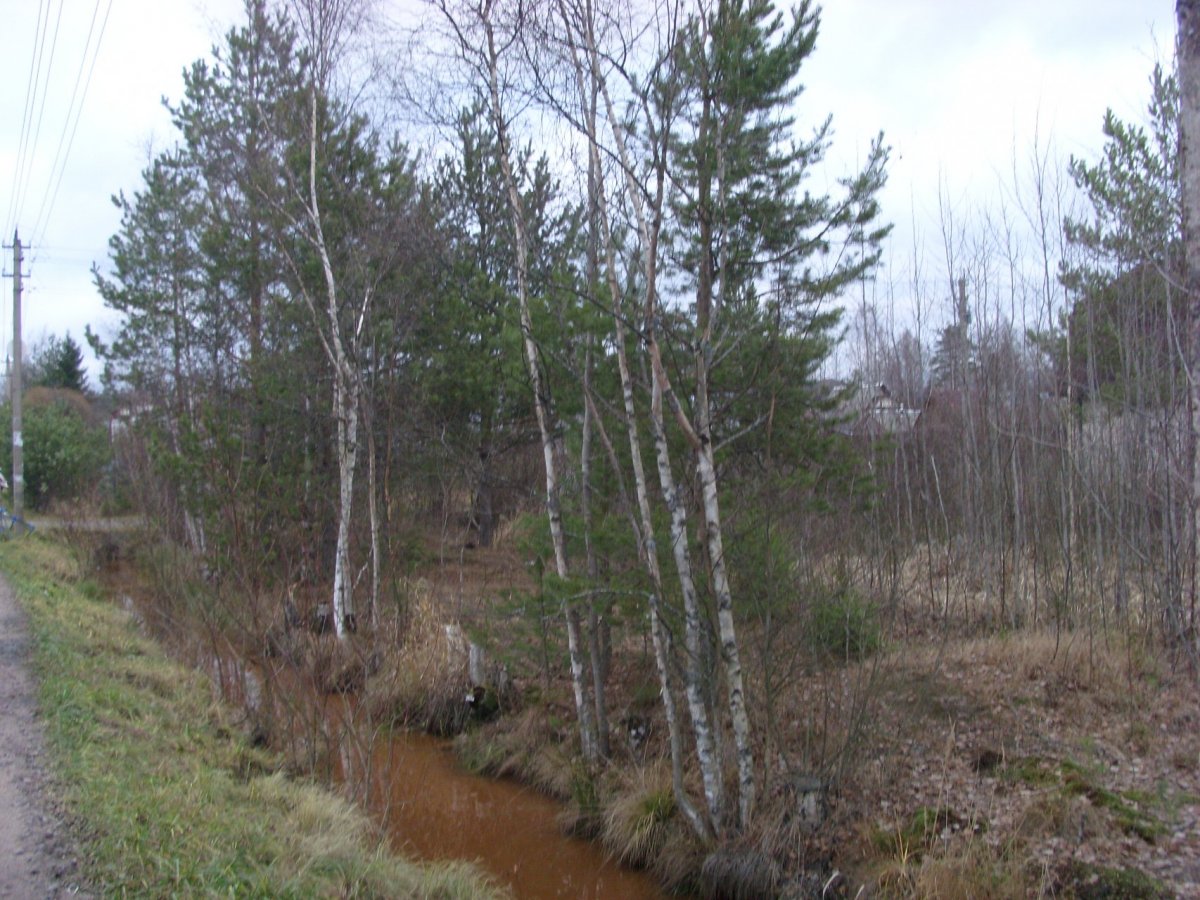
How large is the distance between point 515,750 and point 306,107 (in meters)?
9.81

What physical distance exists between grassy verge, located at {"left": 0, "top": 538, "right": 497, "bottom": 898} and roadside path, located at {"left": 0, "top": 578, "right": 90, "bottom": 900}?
0.12 meters

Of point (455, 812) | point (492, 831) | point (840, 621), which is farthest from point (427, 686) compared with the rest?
point (840, 621)

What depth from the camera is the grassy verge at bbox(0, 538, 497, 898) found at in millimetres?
5254

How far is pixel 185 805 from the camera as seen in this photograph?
6.15 metres

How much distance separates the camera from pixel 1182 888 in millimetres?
6145

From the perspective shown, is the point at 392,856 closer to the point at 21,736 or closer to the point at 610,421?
the point at 21,736

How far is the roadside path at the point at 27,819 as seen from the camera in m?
4.86

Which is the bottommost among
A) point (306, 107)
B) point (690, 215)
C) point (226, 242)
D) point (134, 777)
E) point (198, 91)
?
point (134, 777)

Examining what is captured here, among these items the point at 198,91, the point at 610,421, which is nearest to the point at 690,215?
the point at 610,421

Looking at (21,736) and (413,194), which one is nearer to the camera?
(21,736)

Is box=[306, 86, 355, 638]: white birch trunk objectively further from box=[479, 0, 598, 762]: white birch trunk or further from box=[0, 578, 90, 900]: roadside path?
box=[0, 578, 90, 900]: roadside path

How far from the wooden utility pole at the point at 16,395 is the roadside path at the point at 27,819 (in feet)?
59.0

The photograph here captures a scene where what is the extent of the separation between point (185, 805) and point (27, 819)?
33.4 inches

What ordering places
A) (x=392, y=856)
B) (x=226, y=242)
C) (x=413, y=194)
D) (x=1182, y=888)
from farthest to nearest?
(x=226, y=242) → (x=413, y=194) → (x=392, y=856) → (x=1182, y=888)
